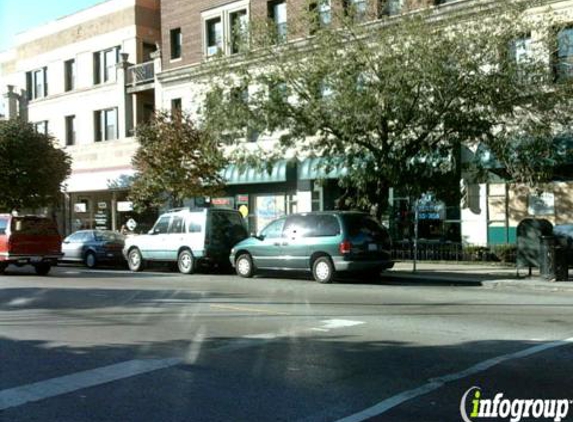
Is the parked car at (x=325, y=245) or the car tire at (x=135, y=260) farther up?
the parked car at (x=325, y=245)

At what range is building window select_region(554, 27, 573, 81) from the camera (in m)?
18.1

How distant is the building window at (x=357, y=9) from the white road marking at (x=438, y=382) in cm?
1149

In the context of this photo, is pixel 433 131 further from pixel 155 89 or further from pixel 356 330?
pixel 155 89

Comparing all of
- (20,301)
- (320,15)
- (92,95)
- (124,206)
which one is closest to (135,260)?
(20,301)

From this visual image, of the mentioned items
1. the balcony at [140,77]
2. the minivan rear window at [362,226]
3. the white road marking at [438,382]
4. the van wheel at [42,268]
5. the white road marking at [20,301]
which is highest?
the balcony at [140,77]

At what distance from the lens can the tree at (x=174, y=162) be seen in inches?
928

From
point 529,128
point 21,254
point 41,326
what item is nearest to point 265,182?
point 21,254

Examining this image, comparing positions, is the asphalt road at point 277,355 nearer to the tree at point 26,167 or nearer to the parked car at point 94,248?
the parked car at point 94,248

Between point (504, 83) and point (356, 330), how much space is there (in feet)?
32.3

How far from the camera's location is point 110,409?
5.74 meters

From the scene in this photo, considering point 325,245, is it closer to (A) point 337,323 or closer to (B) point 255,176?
(A) point 337,323

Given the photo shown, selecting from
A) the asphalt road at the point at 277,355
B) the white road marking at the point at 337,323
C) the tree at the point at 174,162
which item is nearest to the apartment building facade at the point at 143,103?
the tree at the point at 174,162

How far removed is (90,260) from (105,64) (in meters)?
15.5

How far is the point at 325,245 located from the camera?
16562 mm
